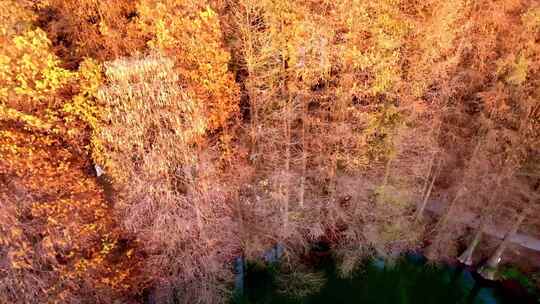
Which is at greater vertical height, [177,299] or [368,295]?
[177,299]

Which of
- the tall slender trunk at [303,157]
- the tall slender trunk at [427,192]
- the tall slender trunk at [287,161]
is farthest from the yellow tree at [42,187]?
the tall slender trunk at [427,192]

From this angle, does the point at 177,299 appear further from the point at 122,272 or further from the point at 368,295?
the point at 368,295

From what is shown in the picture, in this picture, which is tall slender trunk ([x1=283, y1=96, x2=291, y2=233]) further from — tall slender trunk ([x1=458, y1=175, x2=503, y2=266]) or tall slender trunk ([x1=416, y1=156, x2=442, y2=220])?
tall slender trunk ([x1=458, y1=175, x2=503, y2=266])

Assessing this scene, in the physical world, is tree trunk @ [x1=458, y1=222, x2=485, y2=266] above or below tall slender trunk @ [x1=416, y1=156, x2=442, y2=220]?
below

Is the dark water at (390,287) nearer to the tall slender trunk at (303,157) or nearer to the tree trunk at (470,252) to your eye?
the tree trunk at (470,252)

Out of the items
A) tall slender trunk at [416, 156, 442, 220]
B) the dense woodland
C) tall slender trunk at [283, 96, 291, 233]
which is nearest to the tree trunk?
the dense woodland

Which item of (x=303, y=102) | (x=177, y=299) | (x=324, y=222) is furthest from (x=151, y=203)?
(x=324, y=222)
